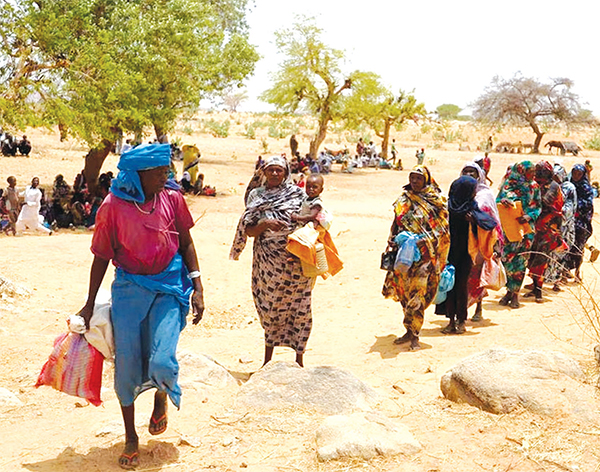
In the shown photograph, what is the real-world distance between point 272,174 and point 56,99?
10208 mm

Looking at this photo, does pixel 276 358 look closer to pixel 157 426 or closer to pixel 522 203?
pixel 157 426

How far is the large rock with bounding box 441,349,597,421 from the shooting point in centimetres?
453

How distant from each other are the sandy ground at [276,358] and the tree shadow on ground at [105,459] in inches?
0.4

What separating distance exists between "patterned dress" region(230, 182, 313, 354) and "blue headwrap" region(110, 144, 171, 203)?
2.03m

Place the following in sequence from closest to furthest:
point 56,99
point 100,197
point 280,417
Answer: point 280,417
point 56,99
point 100,197

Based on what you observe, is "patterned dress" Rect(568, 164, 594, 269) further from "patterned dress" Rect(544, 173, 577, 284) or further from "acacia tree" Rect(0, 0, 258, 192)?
"acacia tree" Rect(0, 0, 258, 192)

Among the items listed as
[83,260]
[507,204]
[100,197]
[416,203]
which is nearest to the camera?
[416,203]

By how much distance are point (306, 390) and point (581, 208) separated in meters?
6.75

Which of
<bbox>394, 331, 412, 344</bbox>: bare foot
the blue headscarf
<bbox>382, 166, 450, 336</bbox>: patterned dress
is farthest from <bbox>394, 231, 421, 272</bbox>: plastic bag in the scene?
the blue headscarf

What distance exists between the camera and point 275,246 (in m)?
5.86

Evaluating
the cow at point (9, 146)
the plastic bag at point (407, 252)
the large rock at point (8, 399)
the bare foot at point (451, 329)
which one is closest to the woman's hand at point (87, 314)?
the large rock at point (8, 399)

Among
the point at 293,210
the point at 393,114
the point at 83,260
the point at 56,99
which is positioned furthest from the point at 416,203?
the point at 393,114

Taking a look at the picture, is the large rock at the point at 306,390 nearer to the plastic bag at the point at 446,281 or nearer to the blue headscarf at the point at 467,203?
the plastic bag at the point at 446,281

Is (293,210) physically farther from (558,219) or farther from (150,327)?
(558,219)
